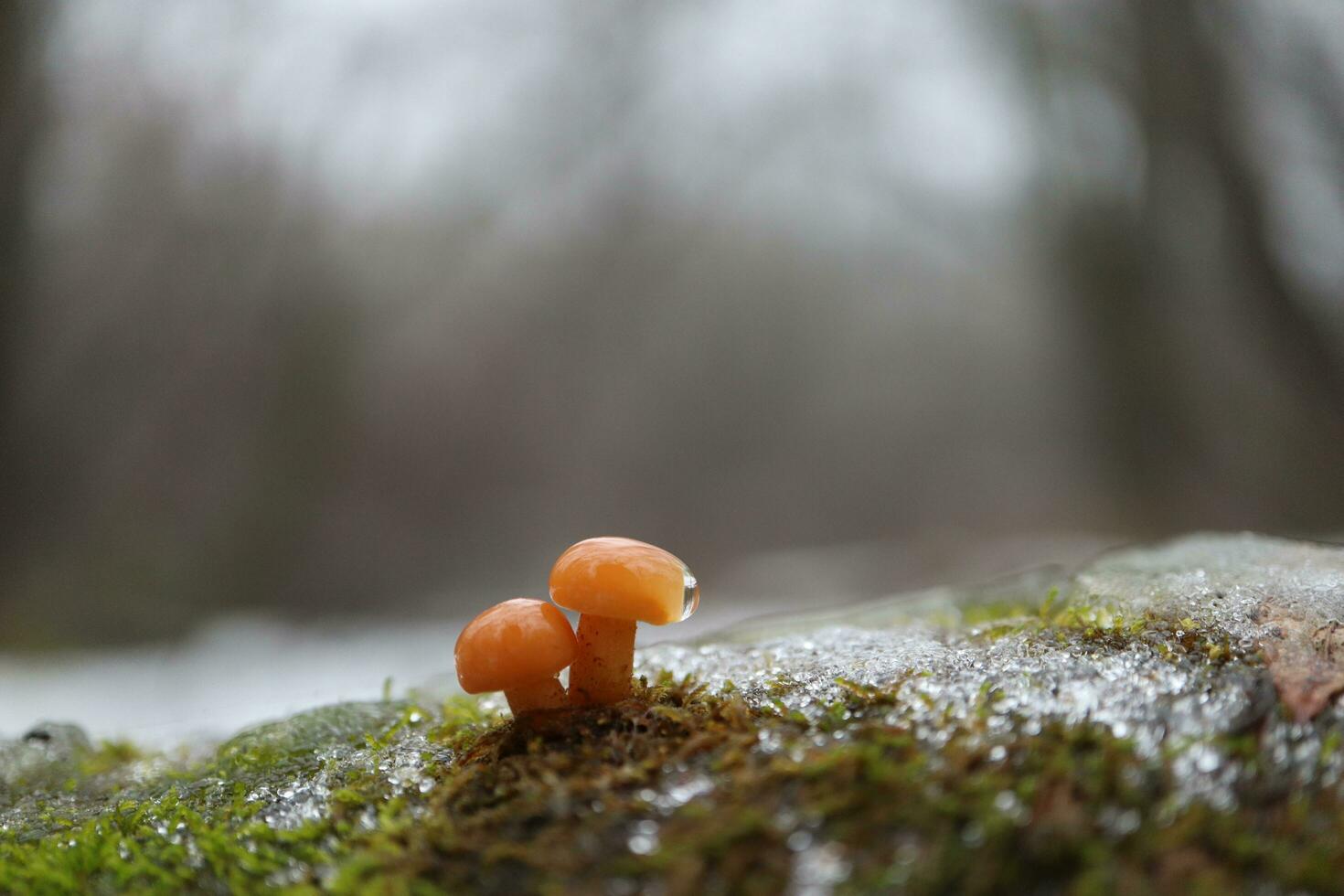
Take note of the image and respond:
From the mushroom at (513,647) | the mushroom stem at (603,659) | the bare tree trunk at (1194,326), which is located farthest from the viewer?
the bare tree trunk at (1194,326)

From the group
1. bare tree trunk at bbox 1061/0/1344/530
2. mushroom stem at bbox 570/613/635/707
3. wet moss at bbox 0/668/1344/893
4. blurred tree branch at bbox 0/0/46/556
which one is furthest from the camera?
bare tree trunk at bbox 1061/0/1344/530

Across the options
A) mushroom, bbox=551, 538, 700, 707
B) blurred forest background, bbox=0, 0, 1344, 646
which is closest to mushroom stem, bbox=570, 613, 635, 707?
mushroom, bbox=551, 538, 700, 707

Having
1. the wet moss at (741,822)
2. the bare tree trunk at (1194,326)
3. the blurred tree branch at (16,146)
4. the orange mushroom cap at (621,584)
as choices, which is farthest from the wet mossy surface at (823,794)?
the bare tree trunk at (1194,326)

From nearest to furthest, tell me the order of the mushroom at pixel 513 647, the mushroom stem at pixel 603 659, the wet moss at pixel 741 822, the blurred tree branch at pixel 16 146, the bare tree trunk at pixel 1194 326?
1. the wet moss at pixel 741 822
2. the mushroom at pixel 513 647
3. the mushroom stem at pixel 603 659
4. the blurred tree branch at pixel 16 146
5. the bare tree trunk at pixel 1194 326

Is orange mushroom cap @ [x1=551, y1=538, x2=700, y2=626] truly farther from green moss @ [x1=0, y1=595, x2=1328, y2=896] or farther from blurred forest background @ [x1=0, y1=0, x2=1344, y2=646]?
blurred forest background @ [x1=0, y1=0, x2=1344, y2=646]

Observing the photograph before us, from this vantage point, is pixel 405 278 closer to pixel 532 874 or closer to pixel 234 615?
pixel 234 615

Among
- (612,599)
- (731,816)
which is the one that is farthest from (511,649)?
(731,816)

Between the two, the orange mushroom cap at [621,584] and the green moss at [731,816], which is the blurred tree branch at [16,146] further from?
the orange mushroom cap at [621,584]
